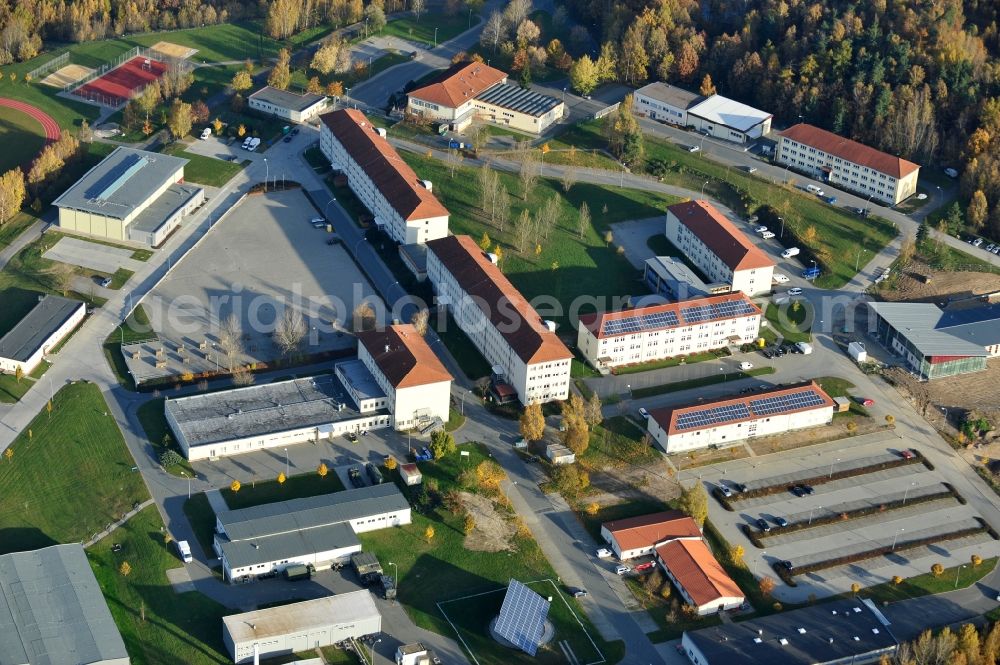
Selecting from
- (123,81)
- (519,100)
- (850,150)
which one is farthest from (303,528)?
(123,81)

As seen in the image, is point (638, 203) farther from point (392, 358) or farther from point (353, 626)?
point (353, 626)

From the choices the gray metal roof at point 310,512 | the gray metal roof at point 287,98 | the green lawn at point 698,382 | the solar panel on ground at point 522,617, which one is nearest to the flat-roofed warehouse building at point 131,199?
the gray metal roof at point 287,98

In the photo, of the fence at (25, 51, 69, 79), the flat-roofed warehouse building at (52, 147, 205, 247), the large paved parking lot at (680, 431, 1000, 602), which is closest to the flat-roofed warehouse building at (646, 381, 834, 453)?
the large paved parking lot at (680, 431, 1000, 602)

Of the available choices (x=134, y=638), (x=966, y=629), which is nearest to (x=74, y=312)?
(x=134, y=638)

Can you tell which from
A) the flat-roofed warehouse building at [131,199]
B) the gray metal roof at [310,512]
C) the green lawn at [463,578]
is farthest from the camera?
the flat-roofed warehouse building at [131,199]

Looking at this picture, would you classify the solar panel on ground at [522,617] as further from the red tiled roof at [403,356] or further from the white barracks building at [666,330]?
the white barracks building at [666,330]

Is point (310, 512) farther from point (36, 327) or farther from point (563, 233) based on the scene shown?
point (563, 233)

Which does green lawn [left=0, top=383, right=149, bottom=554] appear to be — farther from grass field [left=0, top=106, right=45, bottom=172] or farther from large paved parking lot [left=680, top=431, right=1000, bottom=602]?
grass field [left=0, top=106, right=45, bottom=172]
